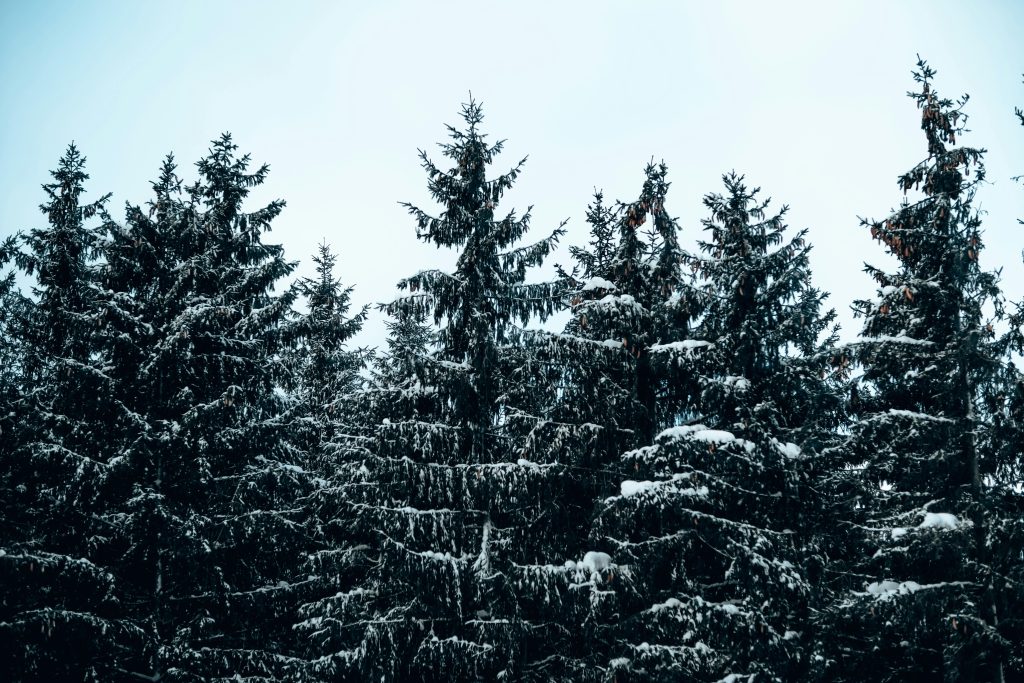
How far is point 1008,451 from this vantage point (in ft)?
42.3

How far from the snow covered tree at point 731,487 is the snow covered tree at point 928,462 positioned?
129 cm

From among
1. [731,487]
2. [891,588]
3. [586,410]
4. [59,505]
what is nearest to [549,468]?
[586,410]

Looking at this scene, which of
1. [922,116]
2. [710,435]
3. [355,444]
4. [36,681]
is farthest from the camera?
[355,444]

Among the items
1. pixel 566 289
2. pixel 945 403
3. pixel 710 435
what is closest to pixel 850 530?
pixel 945 403

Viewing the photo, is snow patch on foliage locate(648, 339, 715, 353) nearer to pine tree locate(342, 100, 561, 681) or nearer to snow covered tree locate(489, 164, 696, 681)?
snow covered tree locate(489, 164, 696, 681)

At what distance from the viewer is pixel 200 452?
1544 centimetres

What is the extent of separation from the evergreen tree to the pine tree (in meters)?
5.46

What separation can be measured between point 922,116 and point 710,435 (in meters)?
9.50

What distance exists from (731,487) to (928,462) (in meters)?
4.14

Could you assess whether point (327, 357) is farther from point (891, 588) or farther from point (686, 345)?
point (891, 588)

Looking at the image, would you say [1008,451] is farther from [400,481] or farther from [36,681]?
[36,681]

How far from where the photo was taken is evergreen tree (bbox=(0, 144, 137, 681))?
13.4m

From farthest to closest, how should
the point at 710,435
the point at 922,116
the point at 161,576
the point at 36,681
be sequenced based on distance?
the point at 922,116
the point at 161,576
the point at 36,681
the point at 710,435

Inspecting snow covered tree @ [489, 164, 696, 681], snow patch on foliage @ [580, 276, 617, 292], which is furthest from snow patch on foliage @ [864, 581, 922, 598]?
snow patch on foliage @ [580, 276, 617, 292]
